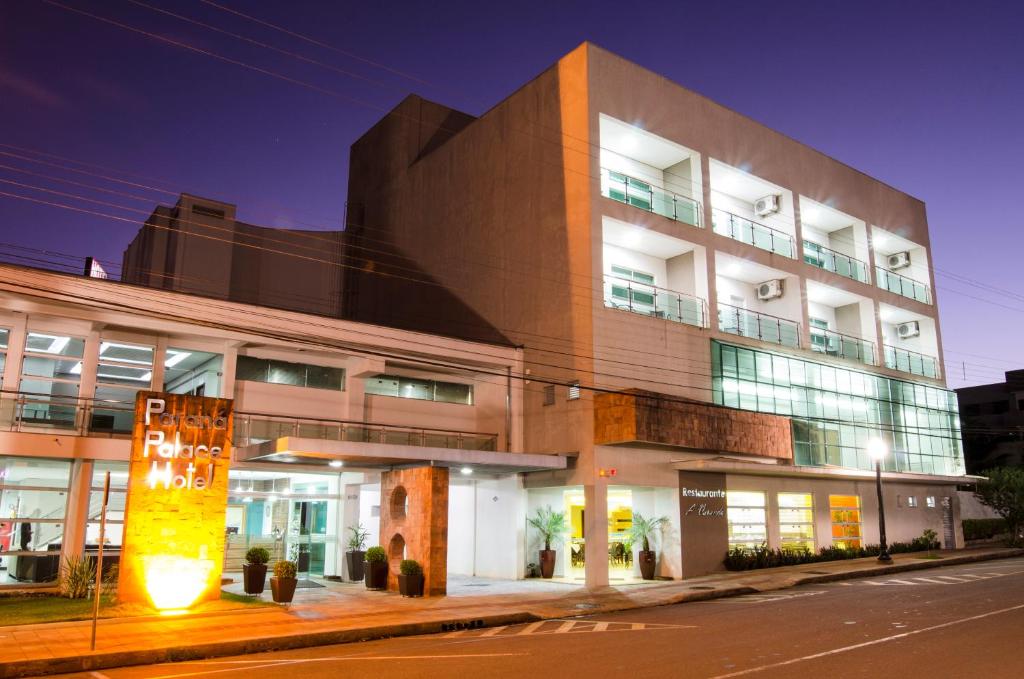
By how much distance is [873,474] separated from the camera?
31969mm

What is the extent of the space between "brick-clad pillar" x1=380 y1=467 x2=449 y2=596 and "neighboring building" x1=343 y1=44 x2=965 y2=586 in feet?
17.9

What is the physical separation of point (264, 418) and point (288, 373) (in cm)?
169

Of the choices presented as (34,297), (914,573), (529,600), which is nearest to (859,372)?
(914,573)

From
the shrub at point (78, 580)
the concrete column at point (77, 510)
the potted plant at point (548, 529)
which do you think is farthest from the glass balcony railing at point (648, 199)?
the shrub at point (78, 580)

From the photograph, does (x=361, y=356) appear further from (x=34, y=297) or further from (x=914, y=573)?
(x=914, y=573)

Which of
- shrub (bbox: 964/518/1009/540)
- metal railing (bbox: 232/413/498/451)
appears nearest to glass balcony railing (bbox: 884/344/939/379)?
shrub (bbox: 964/518/1009/540)

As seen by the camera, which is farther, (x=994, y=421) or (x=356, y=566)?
(x=994, y=421)

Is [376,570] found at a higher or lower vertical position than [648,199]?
lower

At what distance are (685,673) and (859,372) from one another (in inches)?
1097

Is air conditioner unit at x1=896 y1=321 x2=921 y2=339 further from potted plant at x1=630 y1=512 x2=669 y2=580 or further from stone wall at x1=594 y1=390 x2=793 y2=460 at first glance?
potted plant at x1=630 y1=512 x2=669 y2=580

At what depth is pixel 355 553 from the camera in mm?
24297

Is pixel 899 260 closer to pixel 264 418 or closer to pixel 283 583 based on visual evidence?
pixel 264 418

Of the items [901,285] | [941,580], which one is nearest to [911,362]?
[901,285]

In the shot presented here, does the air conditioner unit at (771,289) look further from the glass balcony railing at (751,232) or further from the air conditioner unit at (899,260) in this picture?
the air conditioner unit at (899,260)
